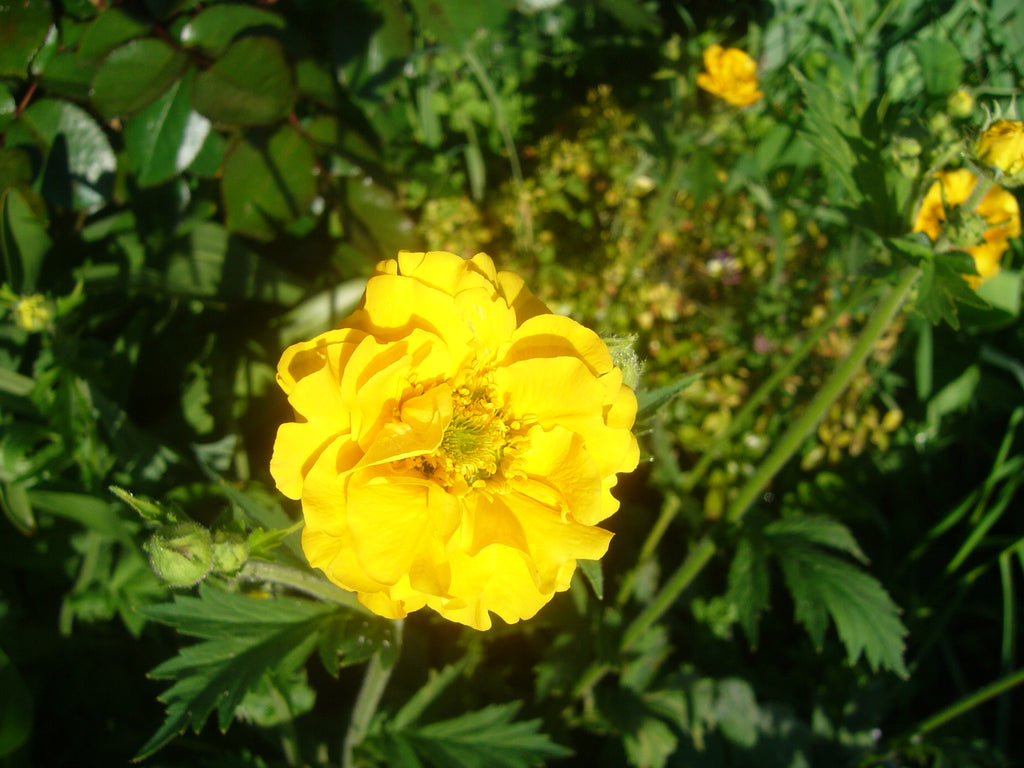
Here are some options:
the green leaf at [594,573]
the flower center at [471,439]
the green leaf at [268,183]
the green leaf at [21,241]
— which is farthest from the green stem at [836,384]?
the green leaf at [21,241]

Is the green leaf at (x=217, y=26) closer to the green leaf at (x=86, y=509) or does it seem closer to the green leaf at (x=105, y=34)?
the green leaf at (x=105, y=34)

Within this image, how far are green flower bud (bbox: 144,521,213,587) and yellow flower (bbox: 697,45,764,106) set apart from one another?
2.27 metres

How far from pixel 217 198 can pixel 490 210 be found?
117 cm

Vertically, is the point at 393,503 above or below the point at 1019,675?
above

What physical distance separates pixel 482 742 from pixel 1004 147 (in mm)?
1648

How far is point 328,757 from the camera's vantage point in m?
1.99

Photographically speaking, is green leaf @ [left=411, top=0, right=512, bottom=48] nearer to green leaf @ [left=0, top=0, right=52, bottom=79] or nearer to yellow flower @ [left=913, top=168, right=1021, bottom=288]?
green leaf @ [left=0, top=0, right=52, bottom=79]

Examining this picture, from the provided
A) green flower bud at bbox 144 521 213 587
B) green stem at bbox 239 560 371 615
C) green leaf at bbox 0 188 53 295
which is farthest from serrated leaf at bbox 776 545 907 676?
green leaf at bbox 0 188 53 295

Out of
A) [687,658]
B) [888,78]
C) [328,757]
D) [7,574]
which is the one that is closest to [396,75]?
[888,78]

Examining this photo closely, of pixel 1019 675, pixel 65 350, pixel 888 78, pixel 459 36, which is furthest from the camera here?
pixel 888 78

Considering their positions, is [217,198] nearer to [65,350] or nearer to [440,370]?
[65,350]

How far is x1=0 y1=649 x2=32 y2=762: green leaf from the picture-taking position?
59.2 inches

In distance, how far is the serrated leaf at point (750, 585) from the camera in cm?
170

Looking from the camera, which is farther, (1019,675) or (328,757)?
(328,757)
